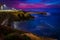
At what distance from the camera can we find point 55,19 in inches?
57.5

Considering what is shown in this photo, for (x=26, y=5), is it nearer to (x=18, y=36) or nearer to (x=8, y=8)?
(x=8, y=8)

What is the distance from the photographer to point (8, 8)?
4.91 feet

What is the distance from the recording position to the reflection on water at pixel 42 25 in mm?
1460

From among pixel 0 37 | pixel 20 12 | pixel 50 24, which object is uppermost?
pixel 20 12

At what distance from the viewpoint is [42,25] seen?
1.47 m

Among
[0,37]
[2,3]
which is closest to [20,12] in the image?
[2,3]

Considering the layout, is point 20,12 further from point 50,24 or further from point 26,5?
point 50,24

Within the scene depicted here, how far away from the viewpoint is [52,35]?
57.4 inches

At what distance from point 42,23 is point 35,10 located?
14 cm

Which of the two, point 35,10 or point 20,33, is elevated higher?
point 35,10

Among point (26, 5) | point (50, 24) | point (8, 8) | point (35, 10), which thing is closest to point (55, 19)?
point (50, 24)

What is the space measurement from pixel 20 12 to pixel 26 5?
0.30 ft

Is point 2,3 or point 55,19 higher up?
point 2,3

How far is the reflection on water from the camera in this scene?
1.46 meters
